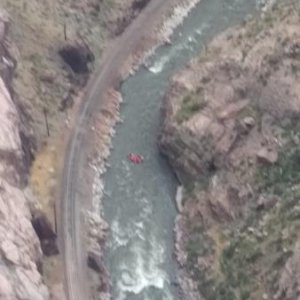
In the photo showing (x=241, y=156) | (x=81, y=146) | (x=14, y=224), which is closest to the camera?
(x=14, y=224)

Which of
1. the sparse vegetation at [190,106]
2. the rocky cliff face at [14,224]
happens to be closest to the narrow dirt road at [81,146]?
the rocky cliff face at [14,224]

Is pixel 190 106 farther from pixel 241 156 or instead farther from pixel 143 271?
pixel 143 271

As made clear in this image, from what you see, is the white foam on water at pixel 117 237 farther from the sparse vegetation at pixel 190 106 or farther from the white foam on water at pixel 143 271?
the sparse vegetation at pixel 190 106

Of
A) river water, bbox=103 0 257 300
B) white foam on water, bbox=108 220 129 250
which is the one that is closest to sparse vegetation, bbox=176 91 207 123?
river water, bbox=103 0 257 300

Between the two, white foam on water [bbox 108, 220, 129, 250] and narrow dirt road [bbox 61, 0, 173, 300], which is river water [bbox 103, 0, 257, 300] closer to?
white foam on water [bbox 108, 220, 129, 250]

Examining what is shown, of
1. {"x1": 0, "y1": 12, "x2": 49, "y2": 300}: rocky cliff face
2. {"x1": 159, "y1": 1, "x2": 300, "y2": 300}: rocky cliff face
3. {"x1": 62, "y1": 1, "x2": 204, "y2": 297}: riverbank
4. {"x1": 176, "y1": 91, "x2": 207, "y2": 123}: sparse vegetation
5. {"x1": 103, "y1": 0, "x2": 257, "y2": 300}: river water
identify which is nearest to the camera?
{"x1": 0, "y1": 12, "x2": 49, "y2": 300}: rocky cliff face

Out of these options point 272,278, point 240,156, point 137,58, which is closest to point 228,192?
point 240,156

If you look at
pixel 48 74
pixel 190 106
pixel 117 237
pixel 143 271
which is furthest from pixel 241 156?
pixel 48 74
